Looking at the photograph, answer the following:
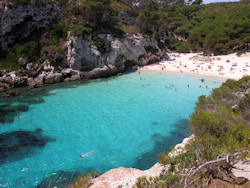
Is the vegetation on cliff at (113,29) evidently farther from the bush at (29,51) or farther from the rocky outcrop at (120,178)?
the rocky outcrop at (120,178)

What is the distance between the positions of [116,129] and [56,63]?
786 inches

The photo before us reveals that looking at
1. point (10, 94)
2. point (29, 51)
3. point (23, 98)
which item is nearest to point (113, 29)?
point (29, 51)

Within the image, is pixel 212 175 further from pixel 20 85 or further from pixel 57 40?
pixel 57 40

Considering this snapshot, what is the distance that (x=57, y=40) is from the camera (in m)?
28.8

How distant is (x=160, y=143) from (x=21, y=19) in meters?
31.1

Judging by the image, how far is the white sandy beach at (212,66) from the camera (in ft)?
87.1

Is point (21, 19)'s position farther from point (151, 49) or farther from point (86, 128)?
point (86, 128)

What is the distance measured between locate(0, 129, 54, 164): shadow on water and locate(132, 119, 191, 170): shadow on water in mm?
7100

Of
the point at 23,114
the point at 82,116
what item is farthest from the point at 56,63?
the point at 82,116

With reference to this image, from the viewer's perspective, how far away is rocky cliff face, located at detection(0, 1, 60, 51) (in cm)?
2575

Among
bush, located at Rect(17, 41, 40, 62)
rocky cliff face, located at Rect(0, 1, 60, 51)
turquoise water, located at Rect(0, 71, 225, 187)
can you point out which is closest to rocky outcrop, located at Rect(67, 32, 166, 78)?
bush, located at Rect(17, 41, 40, 62)

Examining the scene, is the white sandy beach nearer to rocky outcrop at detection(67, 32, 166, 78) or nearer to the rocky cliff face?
rocky outcrop at detection(67, 32, 166, 78)

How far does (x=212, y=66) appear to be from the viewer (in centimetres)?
3023

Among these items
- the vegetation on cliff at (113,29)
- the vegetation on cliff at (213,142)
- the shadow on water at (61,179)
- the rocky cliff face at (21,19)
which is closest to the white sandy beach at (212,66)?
the vegetation on cliff at (113,29)
